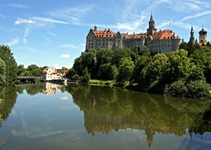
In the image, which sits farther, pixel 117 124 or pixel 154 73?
pixel 154 73

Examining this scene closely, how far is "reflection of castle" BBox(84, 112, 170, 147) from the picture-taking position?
2209cm

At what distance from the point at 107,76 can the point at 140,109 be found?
68.9 meters

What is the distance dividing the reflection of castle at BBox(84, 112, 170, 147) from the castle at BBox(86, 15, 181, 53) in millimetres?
86523

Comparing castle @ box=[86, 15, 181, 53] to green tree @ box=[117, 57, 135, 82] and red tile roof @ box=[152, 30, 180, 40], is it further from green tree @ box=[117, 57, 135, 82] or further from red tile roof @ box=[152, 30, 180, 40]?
green tree @ box=[117, 57, 135, 82]

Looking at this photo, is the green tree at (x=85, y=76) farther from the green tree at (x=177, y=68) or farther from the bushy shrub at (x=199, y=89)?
the bushy shrub at (x=199, y=89)

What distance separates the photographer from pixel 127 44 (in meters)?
128

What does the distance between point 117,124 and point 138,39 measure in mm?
102377

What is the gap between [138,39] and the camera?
123875 millimetres

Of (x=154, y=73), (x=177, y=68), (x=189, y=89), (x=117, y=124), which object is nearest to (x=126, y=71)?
(x=154, y=73)

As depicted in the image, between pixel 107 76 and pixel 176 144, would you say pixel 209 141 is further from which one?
pixel 107 76

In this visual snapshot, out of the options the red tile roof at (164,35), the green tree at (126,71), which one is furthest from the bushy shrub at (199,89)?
the red tile roof at (164,35)

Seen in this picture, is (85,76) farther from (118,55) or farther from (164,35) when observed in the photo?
(164,35)

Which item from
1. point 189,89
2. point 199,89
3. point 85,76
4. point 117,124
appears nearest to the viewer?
point 117,124

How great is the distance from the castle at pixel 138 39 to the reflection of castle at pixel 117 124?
8652 centimetres
